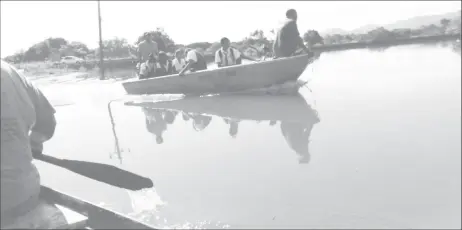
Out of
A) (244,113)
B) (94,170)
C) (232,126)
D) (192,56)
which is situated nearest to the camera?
(94,170)

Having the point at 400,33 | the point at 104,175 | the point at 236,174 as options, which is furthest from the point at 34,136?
the point at 400,33

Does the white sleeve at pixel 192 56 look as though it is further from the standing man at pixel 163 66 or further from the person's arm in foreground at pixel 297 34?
the person's arm in foreground at pixel 297 34

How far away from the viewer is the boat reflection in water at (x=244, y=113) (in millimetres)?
7412

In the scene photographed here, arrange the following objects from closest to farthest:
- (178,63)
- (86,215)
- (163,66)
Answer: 1. (86,215)
2. (178,63)
3. (163,66)

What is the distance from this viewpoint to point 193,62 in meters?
11.8

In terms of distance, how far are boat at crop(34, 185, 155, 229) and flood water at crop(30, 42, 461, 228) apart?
2.90 feet

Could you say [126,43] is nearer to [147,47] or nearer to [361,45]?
[361,45]

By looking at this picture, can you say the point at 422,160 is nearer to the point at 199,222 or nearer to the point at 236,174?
the point at 236,174

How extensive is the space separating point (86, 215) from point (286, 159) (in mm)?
2997

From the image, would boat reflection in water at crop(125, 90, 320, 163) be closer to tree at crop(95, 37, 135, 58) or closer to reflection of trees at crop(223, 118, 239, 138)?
reflection of trees at crop(223, 118, 239, 138)

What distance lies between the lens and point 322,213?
3.99 metres

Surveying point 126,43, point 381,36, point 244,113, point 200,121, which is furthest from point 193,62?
point 126,43

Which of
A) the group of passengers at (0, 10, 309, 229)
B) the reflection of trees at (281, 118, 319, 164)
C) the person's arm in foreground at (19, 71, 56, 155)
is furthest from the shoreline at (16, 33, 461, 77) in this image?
the group of passengers at (0, 10, 309, 229)

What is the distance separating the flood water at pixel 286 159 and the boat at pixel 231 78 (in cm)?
52
